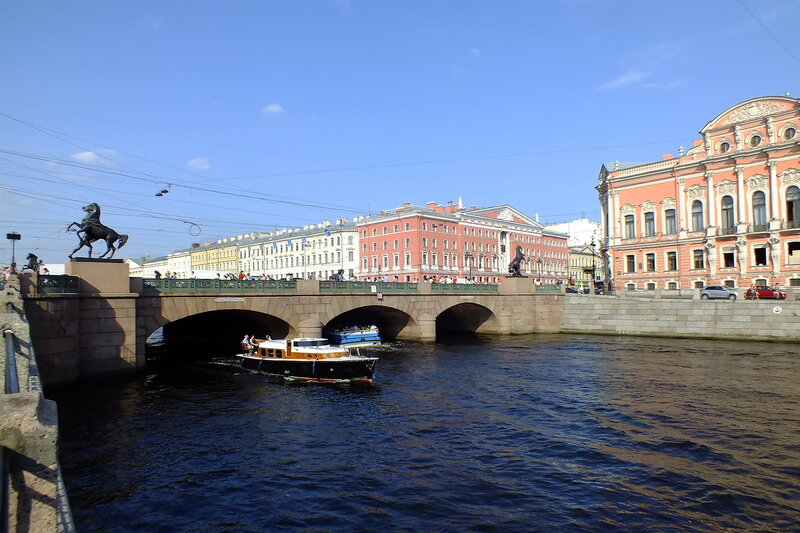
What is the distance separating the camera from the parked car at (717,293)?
1588 inches

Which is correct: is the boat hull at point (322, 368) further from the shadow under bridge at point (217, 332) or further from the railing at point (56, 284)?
the railing at point (56, 284)

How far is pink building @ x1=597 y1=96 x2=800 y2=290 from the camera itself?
152 ft

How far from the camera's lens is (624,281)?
5778 centimetres

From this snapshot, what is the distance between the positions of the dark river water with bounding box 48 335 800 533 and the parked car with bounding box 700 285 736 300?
16447mm

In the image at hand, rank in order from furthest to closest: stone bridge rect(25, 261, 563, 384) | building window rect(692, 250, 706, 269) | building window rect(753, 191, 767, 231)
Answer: building window rect(692, 250, 706, 269) → building window rect(753, 191, 767, 231) → stone bridge rect(25, 261, 563, 384)

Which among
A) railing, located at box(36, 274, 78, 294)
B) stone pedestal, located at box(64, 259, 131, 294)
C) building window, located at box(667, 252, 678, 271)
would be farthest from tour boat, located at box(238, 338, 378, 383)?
building window, located at box(667, 252, 678, 271)

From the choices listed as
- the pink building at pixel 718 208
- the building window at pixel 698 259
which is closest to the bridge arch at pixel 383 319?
the pink building at pixel 718 208

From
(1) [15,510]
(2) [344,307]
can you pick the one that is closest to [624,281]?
(2) [344,307]

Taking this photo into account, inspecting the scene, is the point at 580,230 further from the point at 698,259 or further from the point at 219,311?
the point at 219,311

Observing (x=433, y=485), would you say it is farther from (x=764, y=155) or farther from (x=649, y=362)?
(x=764, y=155)

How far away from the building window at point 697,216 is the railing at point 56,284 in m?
52.1

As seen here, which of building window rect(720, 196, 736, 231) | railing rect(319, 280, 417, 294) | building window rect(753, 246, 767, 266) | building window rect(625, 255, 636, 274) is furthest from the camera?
building window rect(625, 255, 636, 274)

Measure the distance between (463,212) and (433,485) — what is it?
75057mm

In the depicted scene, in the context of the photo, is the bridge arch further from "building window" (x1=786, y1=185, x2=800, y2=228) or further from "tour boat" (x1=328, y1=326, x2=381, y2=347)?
"building window" (x1=786, y1=185, x2=800, y2=228)
